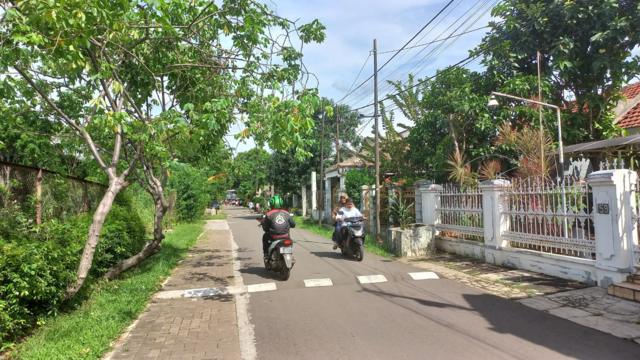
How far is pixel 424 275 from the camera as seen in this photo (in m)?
8.44

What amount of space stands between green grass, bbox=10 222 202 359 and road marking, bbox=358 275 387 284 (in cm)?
345

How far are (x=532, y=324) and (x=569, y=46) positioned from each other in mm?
9136

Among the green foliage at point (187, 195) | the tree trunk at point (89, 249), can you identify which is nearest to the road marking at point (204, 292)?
the tree trunk at point (89, 249)

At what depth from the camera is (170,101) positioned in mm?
9070

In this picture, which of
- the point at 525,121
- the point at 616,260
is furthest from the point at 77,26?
the point at 525,121

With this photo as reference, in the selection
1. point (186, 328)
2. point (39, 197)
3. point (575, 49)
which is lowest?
point (186, 328)

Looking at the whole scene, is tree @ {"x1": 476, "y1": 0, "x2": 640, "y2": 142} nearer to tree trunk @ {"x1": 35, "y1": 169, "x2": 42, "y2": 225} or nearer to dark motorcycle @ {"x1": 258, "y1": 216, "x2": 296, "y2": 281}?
dark motorcycle @ {"x1": 258, "y1": 216, "x2": 296, "y2": 281}

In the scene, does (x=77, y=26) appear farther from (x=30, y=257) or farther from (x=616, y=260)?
(x=616, y=260)

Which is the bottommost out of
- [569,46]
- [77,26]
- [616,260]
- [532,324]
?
[532,324]

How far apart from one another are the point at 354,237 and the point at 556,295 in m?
4.63

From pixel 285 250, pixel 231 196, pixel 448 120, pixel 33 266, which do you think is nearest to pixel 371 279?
pixel 285 250

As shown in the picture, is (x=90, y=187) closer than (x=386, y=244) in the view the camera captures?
Yes

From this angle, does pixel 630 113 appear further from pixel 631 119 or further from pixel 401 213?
pixel 401 213

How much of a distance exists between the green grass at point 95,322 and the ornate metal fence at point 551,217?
6.51 m
